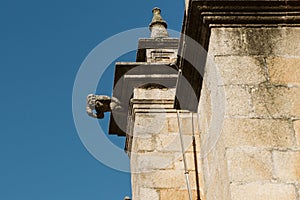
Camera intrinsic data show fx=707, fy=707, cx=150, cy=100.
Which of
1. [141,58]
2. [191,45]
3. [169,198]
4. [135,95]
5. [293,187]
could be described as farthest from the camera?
[141,58]

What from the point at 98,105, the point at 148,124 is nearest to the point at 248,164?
the point at 148,124

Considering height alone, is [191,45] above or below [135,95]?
below

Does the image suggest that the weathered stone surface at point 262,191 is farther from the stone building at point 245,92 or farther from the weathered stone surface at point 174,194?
the weathered stone surface at point 174,194

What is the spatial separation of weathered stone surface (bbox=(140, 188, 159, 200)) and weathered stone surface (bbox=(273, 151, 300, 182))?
3.77 meters

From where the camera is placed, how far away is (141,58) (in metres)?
9.12

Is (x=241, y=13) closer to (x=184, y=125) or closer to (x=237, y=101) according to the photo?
(x=237, y=101)

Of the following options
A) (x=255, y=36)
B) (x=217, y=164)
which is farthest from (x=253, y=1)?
(x=217, y=164)

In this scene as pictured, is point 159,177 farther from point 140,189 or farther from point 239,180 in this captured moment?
point 239,180

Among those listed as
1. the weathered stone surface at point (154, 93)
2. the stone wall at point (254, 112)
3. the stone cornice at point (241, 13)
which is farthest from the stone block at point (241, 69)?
the weathered stone surface at point (154, 93)

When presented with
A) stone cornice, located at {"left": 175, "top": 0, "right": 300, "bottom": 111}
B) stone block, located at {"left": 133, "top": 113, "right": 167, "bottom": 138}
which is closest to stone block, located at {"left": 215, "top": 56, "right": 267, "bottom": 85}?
stone cornice, located at {"left": 175, "top": 0, "right": 300, "bottom": 111}

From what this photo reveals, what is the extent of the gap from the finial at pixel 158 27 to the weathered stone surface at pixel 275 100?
16.6 ft

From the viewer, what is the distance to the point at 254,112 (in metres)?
4.24

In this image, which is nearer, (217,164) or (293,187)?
(293,187)

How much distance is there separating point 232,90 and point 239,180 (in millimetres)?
599
